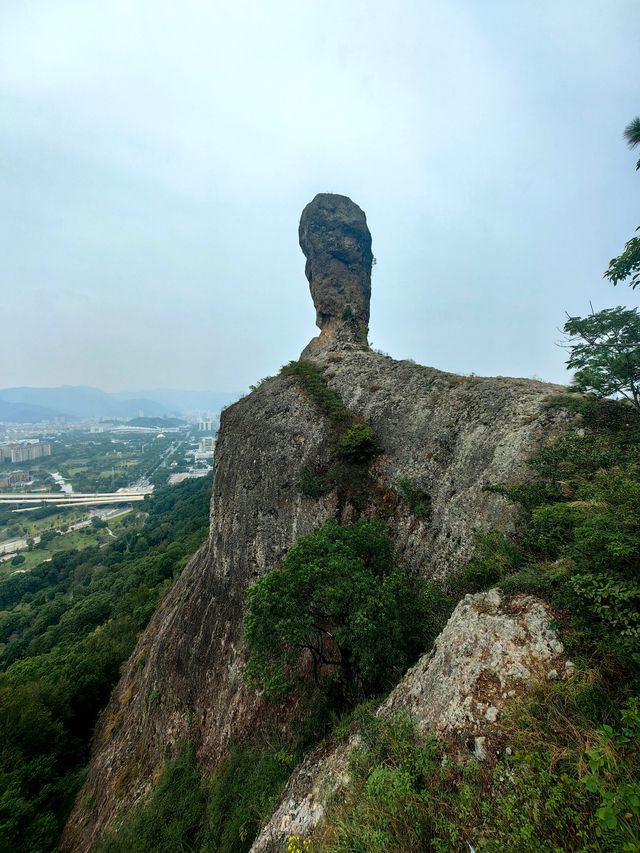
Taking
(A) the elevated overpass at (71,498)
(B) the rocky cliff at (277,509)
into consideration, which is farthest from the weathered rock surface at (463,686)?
(A) the elevated overpass at (71,498)

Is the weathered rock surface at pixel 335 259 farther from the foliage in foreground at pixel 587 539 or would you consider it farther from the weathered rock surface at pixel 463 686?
the weathered rock surface at pixel 463 686

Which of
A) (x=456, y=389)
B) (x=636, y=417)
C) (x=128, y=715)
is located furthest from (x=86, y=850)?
(x=636, y=417)

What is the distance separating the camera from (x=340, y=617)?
897cm

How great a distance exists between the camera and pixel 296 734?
10.5m

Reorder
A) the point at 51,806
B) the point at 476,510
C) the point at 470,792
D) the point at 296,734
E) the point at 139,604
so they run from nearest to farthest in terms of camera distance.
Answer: the point at 470,792, the point at 296,734, the point at 476,510, the point at 51,806, the point at 139,604

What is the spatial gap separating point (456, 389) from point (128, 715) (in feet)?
90.8

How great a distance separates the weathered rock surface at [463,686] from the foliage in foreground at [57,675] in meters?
15.6

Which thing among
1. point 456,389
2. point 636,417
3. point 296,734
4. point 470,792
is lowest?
point 296,734

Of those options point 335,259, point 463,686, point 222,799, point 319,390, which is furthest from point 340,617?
point 335,259

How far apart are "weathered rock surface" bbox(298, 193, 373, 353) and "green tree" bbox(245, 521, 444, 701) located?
23972mm

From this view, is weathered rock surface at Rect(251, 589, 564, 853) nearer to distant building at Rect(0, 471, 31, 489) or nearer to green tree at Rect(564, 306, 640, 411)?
green tree at Rect(564, 306, 640, 411)

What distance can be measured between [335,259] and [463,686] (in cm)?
3537

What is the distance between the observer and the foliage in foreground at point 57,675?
15.0 meters

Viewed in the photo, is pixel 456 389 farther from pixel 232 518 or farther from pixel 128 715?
pixel 128 715
